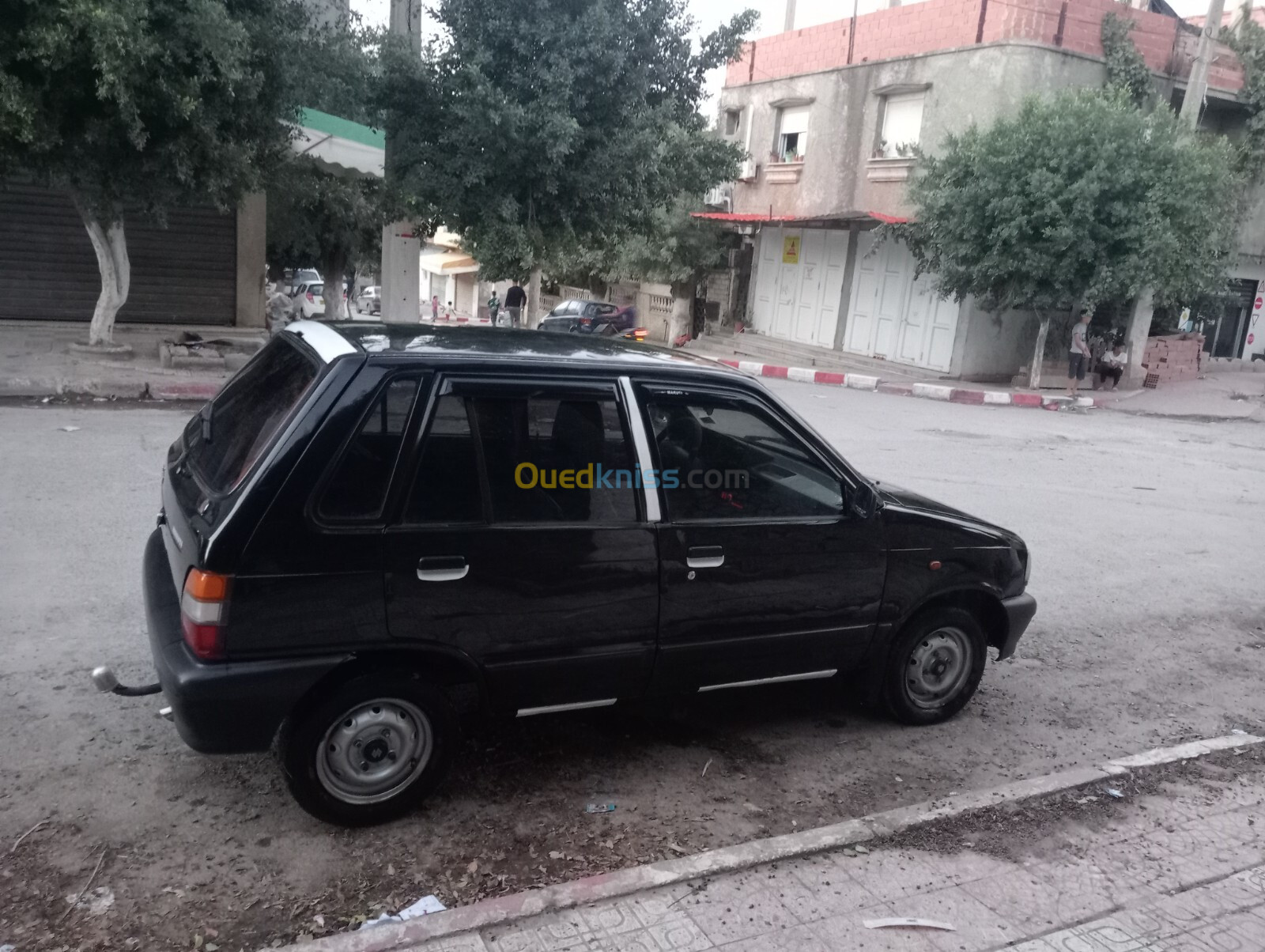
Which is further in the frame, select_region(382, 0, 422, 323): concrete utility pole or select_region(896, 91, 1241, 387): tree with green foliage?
select_region(896, 91, 1241, 387): tree with green foliage

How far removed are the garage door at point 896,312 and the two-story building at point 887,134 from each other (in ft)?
0.12

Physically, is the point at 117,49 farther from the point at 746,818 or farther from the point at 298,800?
the point at 746,818

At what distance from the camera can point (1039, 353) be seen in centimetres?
1902

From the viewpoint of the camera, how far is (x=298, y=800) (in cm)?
327

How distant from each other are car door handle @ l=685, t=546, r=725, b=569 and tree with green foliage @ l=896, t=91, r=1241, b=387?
1504cm

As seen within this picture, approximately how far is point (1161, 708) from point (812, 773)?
2191 mm

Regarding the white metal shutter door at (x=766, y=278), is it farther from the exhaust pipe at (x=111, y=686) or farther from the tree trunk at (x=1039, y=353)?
the exhaust pipe at (x=111, y=686)

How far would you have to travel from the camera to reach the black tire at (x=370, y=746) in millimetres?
3201

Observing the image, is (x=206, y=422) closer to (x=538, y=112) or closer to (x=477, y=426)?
(x=477, y=426)

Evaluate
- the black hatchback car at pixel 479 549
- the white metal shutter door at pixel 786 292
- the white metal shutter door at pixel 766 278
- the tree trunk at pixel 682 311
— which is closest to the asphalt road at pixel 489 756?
the black hatchback car at pixel 479 549

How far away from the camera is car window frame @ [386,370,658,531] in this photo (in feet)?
10.6

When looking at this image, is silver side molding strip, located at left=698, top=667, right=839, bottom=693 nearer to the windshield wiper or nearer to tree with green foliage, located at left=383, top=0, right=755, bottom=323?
the windshield wiper

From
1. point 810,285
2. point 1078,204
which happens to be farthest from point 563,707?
point 810,285

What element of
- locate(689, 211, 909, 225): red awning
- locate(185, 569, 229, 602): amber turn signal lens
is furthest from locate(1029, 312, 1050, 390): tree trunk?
locate(185, 569, 229, 602): amber turn signal lens
